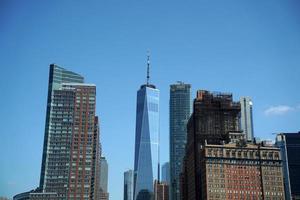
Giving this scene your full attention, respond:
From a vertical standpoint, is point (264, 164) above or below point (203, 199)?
above

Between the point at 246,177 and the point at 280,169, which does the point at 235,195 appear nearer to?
the point at 246,177

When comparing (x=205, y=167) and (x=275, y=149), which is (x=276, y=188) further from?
(x=205, y=167)

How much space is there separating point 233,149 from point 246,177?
13993mm

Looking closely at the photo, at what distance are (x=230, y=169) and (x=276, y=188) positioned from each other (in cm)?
2200

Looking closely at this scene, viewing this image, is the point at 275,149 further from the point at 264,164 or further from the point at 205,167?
the point at 205,167

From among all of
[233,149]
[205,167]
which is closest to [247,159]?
[233,149]

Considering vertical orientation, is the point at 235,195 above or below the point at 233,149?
below

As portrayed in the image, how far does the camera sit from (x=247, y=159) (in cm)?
19525

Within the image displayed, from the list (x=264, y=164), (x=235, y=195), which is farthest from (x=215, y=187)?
(x=264, y=164)

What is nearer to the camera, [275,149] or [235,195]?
[235,195]

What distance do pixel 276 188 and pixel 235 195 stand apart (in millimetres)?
19730

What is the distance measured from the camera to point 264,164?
195375 millimetres

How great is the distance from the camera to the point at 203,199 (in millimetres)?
194875

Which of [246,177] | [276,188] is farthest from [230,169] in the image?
[276,188]
